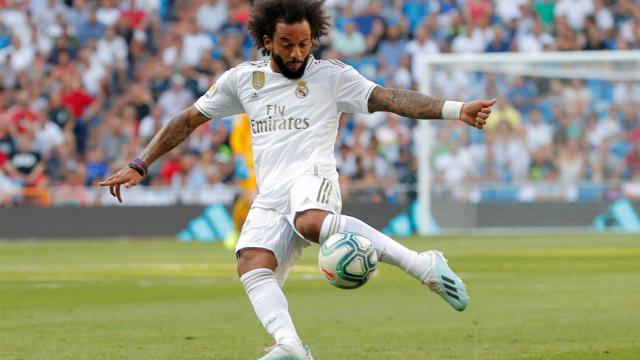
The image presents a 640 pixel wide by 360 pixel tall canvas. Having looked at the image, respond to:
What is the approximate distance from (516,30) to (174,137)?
23072 mm

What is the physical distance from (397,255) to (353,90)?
103 cm

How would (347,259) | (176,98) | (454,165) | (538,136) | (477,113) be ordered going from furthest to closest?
1. (176,98)
2. (454,165)
3. (538,136)
4. (477,113)
5. (347,259)

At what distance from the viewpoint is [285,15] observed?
796cm

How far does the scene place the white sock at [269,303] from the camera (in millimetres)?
7750

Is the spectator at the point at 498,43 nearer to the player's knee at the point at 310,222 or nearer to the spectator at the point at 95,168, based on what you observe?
the spectator at the point at 95,168

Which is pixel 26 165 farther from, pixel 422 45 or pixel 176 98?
pixel 422 45

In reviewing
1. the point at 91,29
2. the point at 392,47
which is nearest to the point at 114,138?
the point at 91,29

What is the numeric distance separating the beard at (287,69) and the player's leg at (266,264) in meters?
0.81

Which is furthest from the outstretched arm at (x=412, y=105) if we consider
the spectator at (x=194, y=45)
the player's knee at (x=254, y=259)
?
the spectator at (x=194, y=45)

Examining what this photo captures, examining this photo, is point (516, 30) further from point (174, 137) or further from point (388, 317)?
point (174, 137)

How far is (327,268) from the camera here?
752 centimetres

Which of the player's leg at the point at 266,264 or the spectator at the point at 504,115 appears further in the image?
the spectator at the point at 504,115

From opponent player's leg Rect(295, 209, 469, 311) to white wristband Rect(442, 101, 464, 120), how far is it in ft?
2.57

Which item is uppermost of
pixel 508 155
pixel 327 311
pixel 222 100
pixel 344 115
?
pixel 222 100
